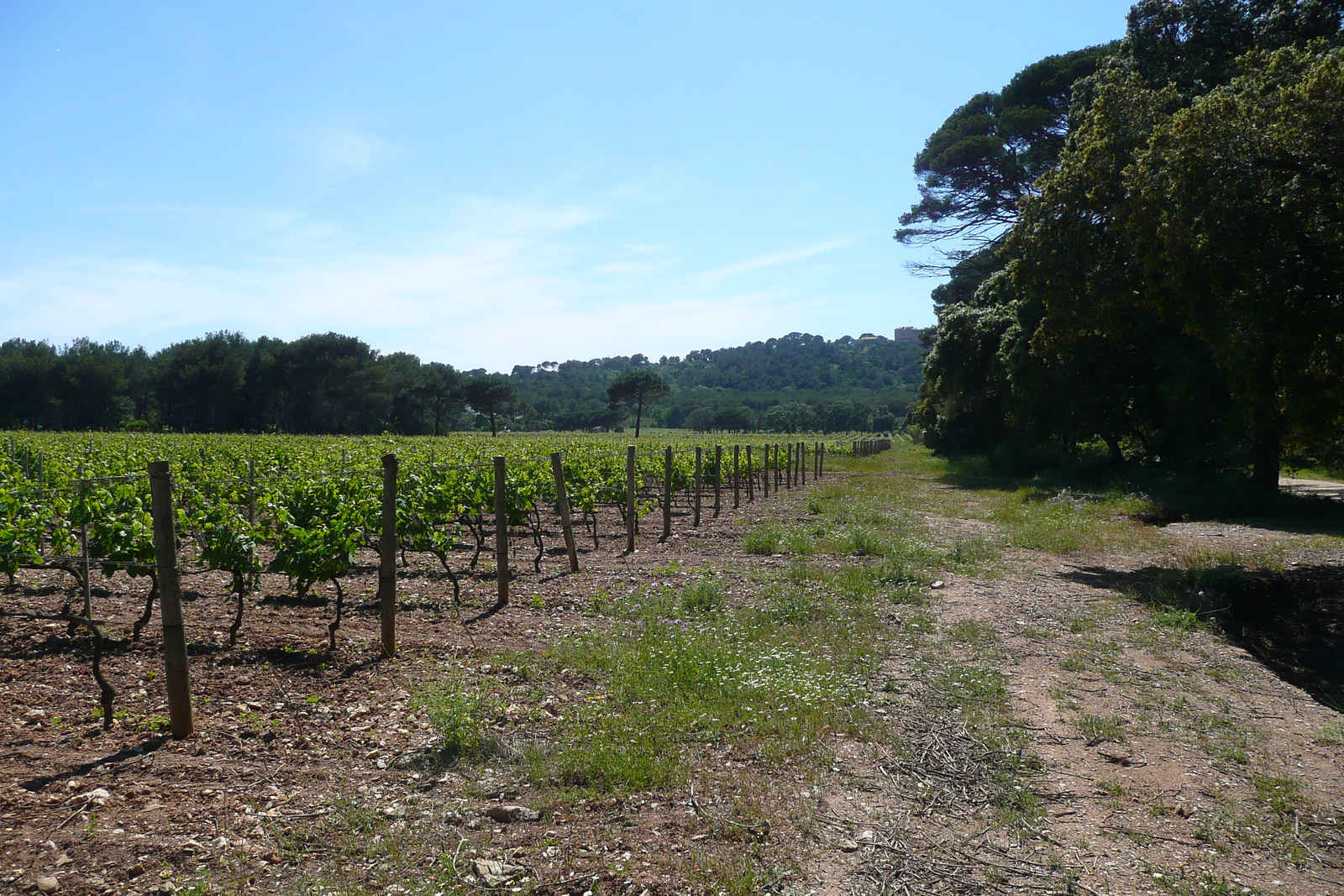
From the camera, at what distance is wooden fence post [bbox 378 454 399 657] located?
268 inches

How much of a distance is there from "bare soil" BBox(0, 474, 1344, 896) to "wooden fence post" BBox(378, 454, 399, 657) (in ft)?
0.67

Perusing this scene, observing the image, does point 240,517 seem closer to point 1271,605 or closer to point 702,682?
point 702,682

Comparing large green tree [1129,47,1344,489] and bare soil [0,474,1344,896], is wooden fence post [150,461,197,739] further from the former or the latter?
large green tree [1129,47,1344,489]

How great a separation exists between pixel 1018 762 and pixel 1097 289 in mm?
9871

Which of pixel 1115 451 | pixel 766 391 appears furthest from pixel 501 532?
pixel 766 391

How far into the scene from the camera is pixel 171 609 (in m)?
4.88

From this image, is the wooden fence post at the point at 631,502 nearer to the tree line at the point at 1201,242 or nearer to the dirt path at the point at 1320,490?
the tree line at the point at 1201,242

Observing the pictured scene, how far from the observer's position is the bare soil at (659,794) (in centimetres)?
366

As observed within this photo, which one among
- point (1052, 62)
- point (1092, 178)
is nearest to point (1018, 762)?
point (1092, 178)

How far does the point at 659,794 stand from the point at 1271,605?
29.8 ft

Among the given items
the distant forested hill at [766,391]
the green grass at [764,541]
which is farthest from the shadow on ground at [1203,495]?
the distant forested hill at [766,391]

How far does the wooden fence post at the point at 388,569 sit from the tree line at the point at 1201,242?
32.2 feet

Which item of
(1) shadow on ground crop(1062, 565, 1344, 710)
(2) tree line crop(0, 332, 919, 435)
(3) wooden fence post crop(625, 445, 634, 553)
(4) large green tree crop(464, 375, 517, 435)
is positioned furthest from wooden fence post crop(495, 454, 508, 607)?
(4) large green tree crop(464, 375, 517, 435)

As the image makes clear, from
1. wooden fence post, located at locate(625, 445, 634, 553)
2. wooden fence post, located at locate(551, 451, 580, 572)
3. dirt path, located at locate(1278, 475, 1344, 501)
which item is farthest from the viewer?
dirt path, located at locate(1278, 475, 1344, 501)
